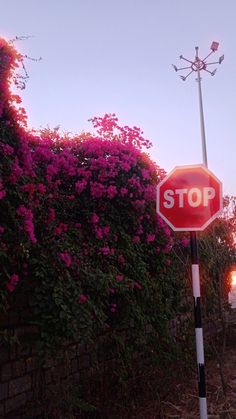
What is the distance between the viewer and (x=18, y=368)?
4125mm

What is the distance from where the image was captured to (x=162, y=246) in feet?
19.9

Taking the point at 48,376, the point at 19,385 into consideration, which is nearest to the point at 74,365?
the point at 48,376

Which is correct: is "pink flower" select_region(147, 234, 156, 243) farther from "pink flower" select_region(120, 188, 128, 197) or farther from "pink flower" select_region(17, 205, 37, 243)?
"pink flower" select_region(17, 205, 37, 243)

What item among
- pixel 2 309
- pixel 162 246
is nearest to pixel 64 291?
pixel 2 309

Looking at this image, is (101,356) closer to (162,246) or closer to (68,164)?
(162,246)

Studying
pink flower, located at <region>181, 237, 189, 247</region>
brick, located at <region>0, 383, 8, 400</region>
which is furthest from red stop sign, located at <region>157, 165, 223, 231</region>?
pink flower, located at <region>181, 237, 189, 247</region>

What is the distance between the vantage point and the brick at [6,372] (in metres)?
3.99

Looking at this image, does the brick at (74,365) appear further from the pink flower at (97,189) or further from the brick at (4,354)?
the pink flower at (97,189)

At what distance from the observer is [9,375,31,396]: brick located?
13.3 feet

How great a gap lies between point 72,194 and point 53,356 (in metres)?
1.92

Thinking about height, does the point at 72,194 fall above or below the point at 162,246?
above

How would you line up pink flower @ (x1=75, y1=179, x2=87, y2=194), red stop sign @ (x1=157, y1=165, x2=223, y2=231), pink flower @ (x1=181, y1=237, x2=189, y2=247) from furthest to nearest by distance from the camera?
pink flower @ (x1=181, y1=237, x2=189, y2=247) < pink flower @ (x1=75, y1=179, x2=87, y2=194) < red stop sign @ (x1=157, y1=165, x2=223, y2=231)

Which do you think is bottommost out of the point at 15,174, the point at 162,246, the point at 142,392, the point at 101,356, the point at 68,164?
the point at 142,392

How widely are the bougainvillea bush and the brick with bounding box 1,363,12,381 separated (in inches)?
14.5
